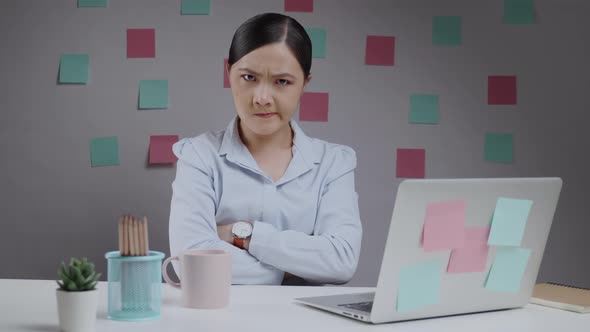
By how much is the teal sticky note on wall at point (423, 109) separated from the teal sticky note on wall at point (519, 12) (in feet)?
1.19

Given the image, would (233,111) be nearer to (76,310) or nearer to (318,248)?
(318,248)

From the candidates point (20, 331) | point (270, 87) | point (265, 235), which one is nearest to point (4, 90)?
point (270, 87)

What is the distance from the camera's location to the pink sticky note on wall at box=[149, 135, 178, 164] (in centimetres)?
255

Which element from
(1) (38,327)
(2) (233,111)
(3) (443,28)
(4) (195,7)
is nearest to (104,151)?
(2) (233,111)

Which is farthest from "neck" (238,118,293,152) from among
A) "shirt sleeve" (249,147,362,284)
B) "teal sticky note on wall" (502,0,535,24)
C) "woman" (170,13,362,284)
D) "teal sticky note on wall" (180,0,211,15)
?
"teal sticky note on wall" (502,0,535,24)

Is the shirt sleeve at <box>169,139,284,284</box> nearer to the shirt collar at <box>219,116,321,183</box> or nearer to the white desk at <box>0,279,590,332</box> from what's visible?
the shirt collar at <box>219,116,321,183</box>

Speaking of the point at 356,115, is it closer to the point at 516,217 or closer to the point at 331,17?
the point at 331,17

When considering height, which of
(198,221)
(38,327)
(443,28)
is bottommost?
(38,327)

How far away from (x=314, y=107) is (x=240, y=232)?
72cm

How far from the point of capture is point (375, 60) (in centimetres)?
261

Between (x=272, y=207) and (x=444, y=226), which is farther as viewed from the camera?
(x=272, y=207)

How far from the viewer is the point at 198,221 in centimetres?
198

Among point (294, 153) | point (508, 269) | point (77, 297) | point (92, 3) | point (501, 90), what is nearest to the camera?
point (77, 297)

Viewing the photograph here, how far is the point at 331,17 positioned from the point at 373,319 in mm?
1568
